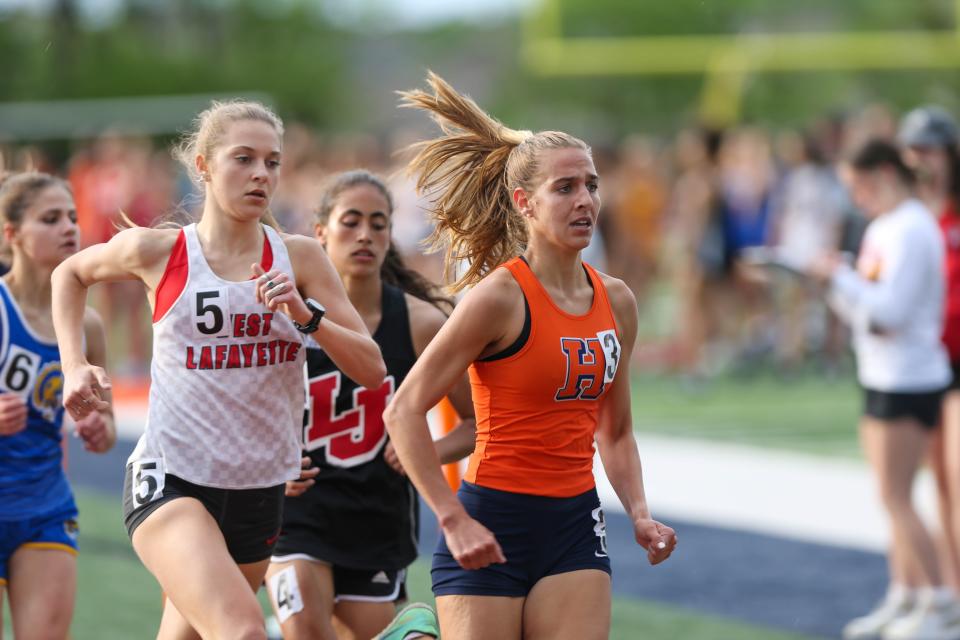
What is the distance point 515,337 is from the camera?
13.8 feet

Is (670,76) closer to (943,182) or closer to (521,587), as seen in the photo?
(943,182)

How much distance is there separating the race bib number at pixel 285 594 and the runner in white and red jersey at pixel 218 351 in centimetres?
51

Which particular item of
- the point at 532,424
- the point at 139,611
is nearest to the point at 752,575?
the point at 139,611

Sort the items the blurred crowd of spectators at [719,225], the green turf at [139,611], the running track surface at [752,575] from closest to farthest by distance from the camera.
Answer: the green turf at [139,611], the running track surface at [752,575], the blurred crowd of spectators at [719,225]

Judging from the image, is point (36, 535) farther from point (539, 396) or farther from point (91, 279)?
point (539, 396)

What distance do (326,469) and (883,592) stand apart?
Answer: 147 inches

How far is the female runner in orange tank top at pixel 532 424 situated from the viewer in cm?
413

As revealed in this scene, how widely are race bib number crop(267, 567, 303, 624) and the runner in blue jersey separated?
2.32ft

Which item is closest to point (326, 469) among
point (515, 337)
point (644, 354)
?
point (515, 337)

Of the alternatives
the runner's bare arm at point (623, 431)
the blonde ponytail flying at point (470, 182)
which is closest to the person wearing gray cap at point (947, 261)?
the runner's bare arm at point (623, 431)

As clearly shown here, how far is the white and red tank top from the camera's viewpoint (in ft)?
14.2

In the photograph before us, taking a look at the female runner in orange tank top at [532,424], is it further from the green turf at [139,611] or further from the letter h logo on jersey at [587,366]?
the green turf at [139,611]

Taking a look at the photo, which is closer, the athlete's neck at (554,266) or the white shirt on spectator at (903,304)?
the athlete's neck at (554,266)

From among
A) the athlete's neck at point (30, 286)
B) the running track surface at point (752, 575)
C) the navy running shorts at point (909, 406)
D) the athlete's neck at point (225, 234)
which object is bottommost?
the running track surface at point (752, 575)
